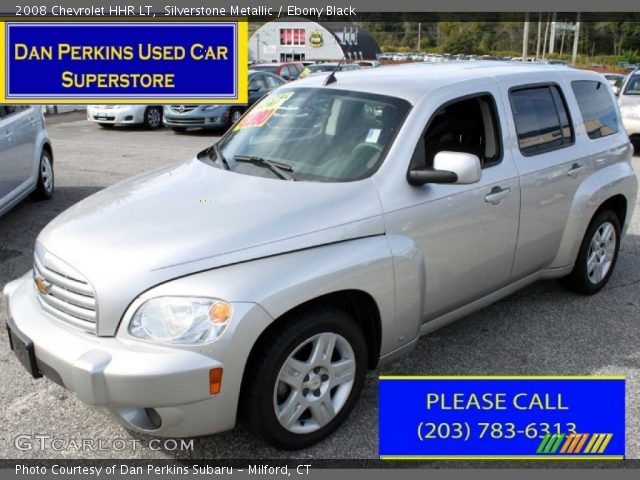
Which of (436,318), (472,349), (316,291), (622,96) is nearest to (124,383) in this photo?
(316,291)

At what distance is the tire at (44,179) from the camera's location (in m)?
7.73

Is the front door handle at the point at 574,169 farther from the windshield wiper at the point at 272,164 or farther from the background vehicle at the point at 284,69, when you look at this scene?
the background vehicle at the point at 284,69

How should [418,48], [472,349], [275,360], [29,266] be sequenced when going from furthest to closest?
[418,48]
[29,266]
[472,349]
[275,360]

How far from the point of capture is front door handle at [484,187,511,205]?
377cm

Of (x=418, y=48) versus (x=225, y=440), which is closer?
(x=225, y=440)

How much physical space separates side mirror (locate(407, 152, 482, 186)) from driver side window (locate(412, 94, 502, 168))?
19.7 inches

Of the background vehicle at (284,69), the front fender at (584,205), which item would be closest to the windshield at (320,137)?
the front fender at (584,205)

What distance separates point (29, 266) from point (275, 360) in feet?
12.3

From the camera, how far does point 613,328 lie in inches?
175

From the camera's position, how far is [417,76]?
3.92 metres

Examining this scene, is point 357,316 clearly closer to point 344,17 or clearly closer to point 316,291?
point 316,291

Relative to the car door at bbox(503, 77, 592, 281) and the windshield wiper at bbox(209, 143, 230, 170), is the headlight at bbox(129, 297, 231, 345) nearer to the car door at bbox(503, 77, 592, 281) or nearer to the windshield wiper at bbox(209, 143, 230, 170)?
the windshield wiper at bbox(209, 143, 230, 170)

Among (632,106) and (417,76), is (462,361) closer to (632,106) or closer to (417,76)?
(417,76)

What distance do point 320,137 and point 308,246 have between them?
96 cm
